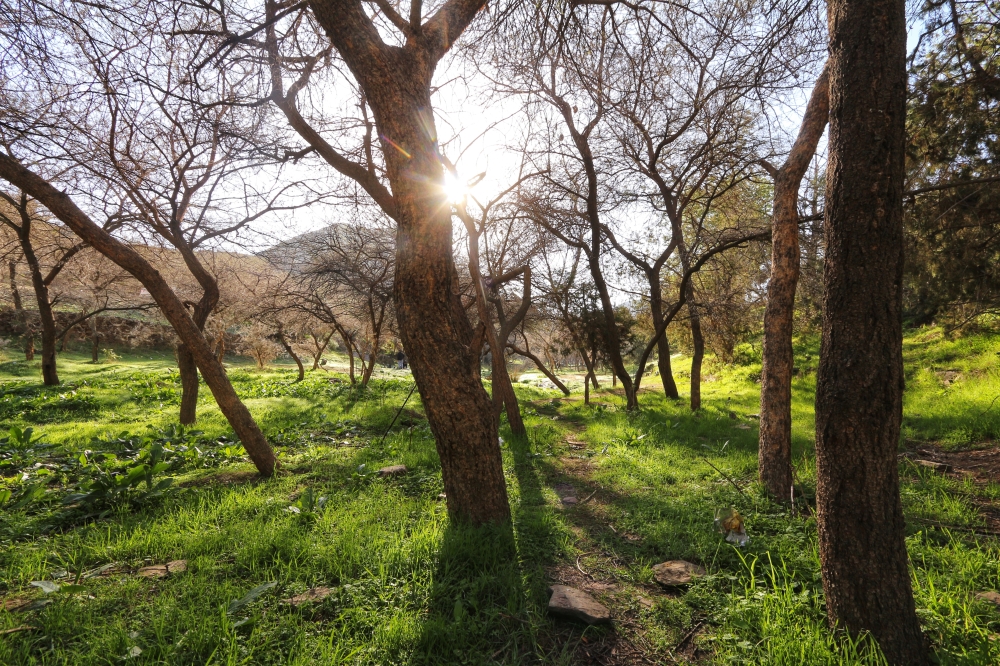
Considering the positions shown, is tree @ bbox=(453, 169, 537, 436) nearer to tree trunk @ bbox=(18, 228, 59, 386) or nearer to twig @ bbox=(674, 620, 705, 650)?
twig @ bbox=(674, 620, 705, 650)

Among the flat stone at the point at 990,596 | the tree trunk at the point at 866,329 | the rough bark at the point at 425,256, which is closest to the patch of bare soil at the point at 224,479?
the rough bark at the point at 425,256

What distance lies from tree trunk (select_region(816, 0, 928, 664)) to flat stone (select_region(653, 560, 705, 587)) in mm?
849

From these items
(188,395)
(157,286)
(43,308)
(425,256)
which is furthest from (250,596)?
(43,308)

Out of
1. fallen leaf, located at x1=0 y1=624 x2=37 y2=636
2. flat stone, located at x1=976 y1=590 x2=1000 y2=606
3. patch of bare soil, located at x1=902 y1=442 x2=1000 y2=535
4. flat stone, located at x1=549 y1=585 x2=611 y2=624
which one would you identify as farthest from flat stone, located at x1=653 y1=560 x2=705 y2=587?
fallen leaf, located at x1=0 y1=624 x2=37 y2=636

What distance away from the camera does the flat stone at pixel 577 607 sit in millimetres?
2439

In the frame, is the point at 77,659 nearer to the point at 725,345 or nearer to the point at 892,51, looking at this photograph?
the point at 892,51

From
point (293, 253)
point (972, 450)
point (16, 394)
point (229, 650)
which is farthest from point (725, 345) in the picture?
point (16, 394)

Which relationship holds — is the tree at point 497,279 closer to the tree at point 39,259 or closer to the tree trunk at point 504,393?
the tree trunk at point 504,393

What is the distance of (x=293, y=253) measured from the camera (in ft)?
35.6

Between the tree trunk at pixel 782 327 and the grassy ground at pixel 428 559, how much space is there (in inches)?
12.6

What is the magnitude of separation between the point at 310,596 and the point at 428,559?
0.75 meters

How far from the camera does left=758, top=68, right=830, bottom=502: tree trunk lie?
4328 millimetres

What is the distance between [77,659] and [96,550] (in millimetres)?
1448

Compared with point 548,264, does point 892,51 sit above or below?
below
